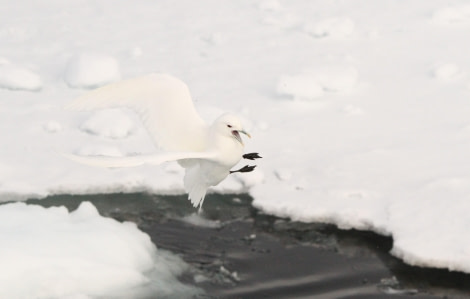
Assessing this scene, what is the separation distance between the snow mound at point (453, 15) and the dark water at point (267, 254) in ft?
17.8

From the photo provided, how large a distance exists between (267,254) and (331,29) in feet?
17.3

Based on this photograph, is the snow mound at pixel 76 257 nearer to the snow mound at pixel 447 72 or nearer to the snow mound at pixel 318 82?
the snow mound at pixel 318 82

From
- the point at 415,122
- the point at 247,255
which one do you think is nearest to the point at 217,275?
the point at 247,255

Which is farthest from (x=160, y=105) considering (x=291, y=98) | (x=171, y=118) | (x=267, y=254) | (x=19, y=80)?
(x=19, y=80)

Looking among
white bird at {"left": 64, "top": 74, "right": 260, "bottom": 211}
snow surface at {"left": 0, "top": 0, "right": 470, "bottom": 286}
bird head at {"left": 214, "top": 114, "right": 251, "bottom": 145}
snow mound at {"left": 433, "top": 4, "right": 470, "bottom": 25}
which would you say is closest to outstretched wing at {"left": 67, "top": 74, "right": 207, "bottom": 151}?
white bird at {"left": 64, "top": 74, "right": 260, "bottom": 211}

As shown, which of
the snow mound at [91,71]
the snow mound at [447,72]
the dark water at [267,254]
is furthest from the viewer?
the snow mound at [447,72]

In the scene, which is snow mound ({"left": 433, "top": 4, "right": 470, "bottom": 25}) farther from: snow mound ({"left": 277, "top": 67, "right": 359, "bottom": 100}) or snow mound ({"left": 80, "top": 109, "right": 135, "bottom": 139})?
snow mound ({"left": 80, "top": 109, "right": 135, "bottom": 139})

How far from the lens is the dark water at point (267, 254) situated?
6863 millimetres

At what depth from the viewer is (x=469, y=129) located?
365 inches

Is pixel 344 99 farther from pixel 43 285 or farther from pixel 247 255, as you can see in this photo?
pixel 43 285

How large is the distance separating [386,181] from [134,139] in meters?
2.80

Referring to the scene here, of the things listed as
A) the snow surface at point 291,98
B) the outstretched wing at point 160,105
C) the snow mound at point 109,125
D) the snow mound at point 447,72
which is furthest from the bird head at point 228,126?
the snow mound at point 447,72

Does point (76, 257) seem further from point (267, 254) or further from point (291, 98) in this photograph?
point (291, 98)

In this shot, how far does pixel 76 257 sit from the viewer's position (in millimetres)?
6777
